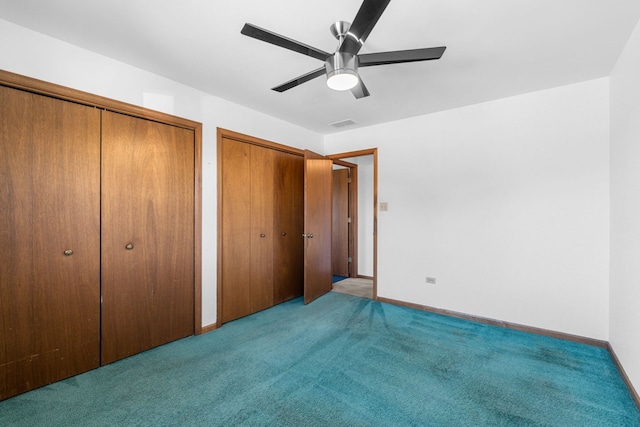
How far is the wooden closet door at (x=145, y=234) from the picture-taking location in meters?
2.29

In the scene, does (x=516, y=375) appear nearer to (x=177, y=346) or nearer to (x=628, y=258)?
(x=628, y=258)

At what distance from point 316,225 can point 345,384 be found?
2.26 m

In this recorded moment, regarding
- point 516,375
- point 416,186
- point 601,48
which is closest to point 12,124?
point 416,186

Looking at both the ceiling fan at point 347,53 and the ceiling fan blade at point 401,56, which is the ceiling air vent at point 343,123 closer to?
the ceiling fan at point 347,53

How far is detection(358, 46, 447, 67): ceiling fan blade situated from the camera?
1.62 m

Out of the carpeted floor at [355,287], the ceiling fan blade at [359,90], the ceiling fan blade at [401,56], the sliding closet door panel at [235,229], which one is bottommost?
the carpeted floor at [355,287]

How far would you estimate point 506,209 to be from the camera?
304 cm

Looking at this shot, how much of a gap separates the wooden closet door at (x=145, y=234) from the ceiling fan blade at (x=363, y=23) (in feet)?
6.44

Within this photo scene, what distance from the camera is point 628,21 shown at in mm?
1810

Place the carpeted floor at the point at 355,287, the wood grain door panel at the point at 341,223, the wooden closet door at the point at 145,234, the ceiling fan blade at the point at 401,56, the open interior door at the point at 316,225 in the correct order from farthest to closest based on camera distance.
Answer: the wood grain door panel at the point at 341,223, the carpeted floor at the point at 355,287, the open interior door at the point at 316,225, the wooden closet door at the point at 145,234, the ceiling fan blade at the point at 401,56

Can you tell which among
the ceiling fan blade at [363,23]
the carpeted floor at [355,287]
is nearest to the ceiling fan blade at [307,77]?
the ceiling fan blade at [363,23]

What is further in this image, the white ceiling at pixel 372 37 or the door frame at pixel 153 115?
the door frame at pixel 153 115

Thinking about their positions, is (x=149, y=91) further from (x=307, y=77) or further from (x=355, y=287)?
(x=355, y=287)

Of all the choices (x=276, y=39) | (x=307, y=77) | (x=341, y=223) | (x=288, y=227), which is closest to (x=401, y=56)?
(x=307, y=77)
